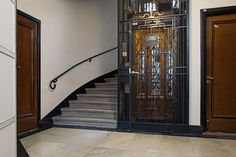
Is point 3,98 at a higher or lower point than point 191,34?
lower

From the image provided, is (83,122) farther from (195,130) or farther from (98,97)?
(195,130)

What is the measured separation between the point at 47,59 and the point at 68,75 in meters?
0.84

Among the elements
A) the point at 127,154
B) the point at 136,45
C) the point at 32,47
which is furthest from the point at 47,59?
the point at 127,154

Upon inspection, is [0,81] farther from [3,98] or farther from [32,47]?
[32,47]

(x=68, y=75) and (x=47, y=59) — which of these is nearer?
(x=47, y=59)

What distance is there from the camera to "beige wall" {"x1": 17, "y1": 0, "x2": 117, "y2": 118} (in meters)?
4.35

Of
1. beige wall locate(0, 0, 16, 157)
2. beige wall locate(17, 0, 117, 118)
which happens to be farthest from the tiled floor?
beige wall locate(0, 0, 16, 157)

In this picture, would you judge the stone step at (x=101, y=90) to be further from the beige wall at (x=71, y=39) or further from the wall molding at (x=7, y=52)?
the wall molding at (x=7, y=52)

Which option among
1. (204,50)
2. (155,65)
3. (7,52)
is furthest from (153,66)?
(7,52)

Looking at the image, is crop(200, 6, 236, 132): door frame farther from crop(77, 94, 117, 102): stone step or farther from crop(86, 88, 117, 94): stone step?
crop(86, 88, 117, 94): stone step

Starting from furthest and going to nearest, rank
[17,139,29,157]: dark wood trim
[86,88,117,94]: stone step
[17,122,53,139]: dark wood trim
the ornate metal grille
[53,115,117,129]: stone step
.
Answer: [86,88,117,94]: stone step < [53,115,117,129]: stone step < the ornate metal grille < [17,122,53,139]: dark wood trim < [17,139,29,157]: dark wood trim

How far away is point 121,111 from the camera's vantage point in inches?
161

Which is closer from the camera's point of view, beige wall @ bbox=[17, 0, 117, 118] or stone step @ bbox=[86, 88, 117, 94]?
beige wall @ bbox=[17, 0, 117, 118]

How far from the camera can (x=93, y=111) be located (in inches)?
181
